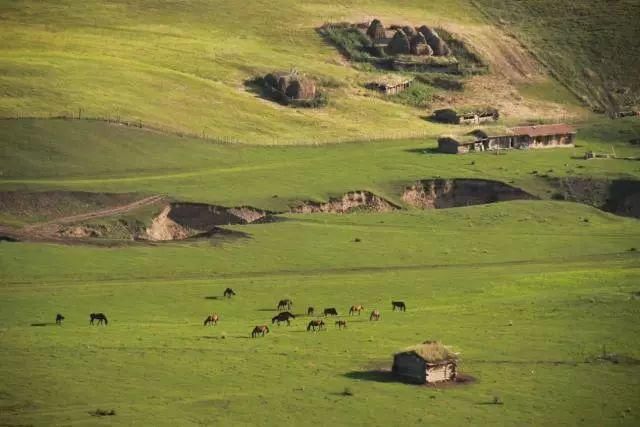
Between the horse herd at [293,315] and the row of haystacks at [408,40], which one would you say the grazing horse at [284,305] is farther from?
the row of haystacks at [408,40]

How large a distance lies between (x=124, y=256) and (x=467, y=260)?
65.0ft

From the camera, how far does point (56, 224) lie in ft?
347

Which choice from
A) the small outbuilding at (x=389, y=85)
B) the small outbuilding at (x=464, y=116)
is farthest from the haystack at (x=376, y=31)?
the small outbuilding at (x=464, y=116)

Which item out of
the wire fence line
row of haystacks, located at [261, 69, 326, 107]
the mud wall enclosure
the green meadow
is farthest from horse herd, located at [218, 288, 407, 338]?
row of haystacks, located at [261, 69, 326, 107]

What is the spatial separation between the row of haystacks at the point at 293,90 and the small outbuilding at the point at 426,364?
252ft

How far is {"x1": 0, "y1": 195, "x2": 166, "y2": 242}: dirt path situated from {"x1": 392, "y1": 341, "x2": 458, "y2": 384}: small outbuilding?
34863 millimetres

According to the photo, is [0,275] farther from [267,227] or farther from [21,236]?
[267,227]

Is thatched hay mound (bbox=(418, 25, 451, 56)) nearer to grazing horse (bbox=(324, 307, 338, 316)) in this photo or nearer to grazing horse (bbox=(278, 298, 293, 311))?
grazing horse (bbox=(278, 298, 293, 311))

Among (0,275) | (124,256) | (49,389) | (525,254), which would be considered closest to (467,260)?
(525,254)

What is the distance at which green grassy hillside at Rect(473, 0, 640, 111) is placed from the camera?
166 meters

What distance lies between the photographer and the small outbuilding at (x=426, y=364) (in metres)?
71.4

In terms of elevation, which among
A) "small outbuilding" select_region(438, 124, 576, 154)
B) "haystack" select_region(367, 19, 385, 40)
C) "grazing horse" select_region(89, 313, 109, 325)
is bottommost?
"grazing horse" select_region(89, 313, 109, 325)

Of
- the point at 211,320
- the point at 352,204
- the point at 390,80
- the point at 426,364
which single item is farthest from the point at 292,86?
the point at 426,364

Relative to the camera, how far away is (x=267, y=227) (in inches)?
4257
